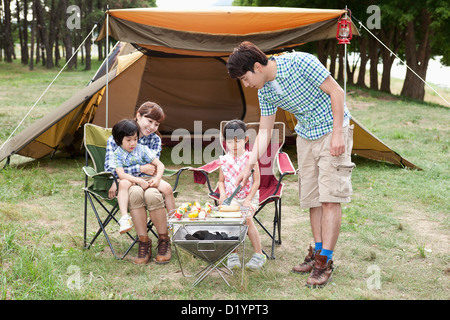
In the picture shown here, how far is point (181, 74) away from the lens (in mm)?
6453

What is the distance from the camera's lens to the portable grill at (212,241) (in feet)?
8.14

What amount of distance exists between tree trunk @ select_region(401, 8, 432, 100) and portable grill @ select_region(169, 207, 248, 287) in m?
12.3

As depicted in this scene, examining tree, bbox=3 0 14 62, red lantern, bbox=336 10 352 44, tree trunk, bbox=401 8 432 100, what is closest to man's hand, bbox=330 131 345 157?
red lantern, bbox=336 10 352 44

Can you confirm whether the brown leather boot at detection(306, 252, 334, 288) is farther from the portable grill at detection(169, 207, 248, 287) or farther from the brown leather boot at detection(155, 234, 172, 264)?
the brown leather boot at detection(155, 234, 172, 264)

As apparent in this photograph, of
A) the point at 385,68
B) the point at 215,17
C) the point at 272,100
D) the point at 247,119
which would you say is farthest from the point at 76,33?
the point at 272,100

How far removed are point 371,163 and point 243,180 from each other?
3635 millimetres

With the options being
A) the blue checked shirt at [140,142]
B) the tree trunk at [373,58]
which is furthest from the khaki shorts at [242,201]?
the tree trunk at [373,58]

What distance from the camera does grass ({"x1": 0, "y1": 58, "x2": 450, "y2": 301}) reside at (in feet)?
8.23

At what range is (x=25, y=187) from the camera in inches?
177

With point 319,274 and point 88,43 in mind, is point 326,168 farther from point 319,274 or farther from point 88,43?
point 88,43

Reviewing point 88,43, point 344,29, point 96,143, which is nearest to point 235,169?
point 96,143

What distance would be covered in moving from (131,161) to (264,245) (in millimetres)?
1063

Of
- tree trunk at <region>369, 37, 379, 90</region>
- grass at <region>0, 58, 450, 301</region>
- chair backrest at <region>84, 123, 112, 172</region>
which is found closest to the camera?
grass at <region>0, 58, 450, 301</region>

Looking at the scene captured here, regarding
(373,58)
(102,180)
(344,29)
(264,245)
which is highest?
(344,29)
